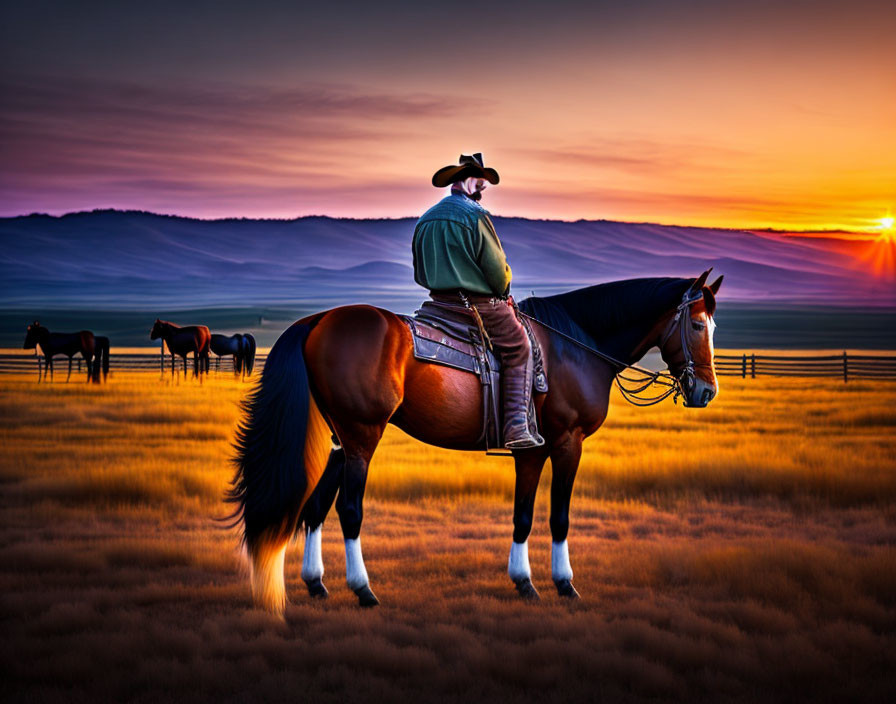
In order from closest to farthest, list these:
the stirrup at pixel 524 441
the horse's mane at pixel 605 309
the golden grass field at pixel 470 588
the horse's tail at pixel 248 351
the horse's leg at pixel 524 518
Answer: the golden grass field at pixel 470 588 < the stirrup at pixel 524 441 < the horse's leg at pixel 524 518 < the horse's mane at pixel 605 309 < the horse's tail at pixel 248 351

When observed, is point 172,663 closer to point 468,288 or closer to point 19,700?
point 19,700

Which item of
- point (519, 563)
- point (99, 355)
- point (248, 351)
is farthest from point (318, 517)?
point (248, 351)

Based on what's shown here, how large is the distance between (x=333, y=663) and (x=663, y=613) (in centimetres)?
249

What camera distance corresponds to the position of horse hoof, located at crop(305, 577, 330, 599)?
709 centimetres

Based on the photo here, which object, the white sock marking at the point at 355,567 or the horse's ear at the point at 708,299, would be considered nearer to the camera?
the white sock marking at the point at 355,567

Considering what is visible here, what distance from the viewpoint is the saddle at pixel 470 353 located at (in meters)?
7.07

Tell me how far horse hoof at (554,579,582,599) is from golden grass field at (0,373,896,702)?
167 mm

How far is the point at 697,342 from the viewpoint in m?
7.39

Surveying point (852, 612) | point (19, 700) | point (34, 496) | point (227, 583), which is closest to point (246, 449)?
point (227, 583)

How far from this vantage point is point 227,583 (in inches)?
288

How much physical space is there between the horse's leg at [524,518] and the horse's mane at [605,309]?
1.15 metres

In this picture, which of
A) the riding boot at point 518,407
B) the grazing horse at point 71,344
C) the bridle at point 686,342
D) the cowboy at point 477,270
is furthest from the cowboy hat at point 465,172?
the grazing horse at point 71,344

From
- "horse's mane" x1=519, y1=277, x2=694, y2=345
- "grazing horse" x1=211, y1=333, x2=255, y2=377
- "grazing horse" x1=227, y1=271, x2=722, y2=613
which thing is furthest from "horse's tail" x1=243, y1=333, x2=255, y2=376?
"grazing horse" x1=227, y1=271, x2=722, y2=613

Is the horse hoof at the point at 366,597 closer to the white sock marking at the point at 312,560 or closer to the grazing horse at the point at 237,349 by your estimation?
the white sock marking at the point at 312,560
